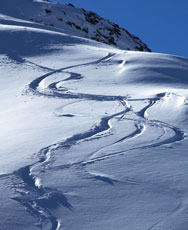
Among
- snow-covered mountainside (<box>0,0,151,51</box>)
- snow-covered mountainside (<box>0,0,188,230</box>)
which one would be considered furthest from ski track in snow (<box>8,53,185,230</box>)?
snow-covered mountainside (<box>0,0,151,51</box>)

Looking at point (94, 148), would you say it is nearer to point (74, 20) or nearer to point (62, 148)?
point (62, 148)

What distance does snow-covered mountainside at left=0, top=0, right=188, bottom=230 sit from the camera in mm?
3209

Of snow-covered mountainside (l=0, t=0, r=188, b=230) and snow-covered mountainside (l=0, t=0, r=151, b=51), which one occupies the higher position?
snow-covered mountainside (l=0, t=0, r=151, b=51)

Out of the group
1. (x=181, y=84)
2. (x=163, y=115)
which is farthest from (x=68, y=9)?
(x=163, y=115)

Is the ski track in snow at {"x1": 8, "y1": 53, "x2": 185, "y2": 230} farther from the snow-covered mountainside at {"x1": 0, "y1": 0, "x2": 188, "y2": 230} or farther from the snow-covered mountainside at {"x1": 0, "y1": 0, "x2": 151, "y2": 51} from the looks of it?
the snow-covered mountainside at {"x1": 0, "y1": 0, "x2": 151, "y2": 51}

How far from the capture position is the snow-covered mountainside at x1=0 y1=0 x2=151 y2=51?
2956cm

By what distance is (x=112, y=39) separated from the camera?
109 feet

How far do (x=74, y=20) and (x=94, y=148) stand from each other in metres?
29.4

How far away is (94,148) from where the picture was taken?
4.71 metres

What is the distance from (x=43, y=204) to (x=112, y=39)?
100 feet

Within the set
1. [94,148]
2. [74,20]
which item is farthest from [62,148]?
[74,20]

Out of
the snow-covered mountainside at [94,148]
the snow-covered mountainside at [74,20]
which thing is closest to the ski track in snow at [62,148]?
the snow-covered mountainside at [94,148]

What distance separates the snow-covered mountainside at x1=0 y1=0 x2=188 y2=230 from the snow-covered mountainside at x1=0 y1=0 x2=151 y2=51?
62.0ft

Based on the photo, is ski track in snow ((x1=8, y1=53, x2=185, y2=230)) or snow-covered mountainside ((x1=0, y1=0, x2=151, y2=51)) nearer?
ski track in snow ((x1=8, y1=53, x2=185, y2=230))
